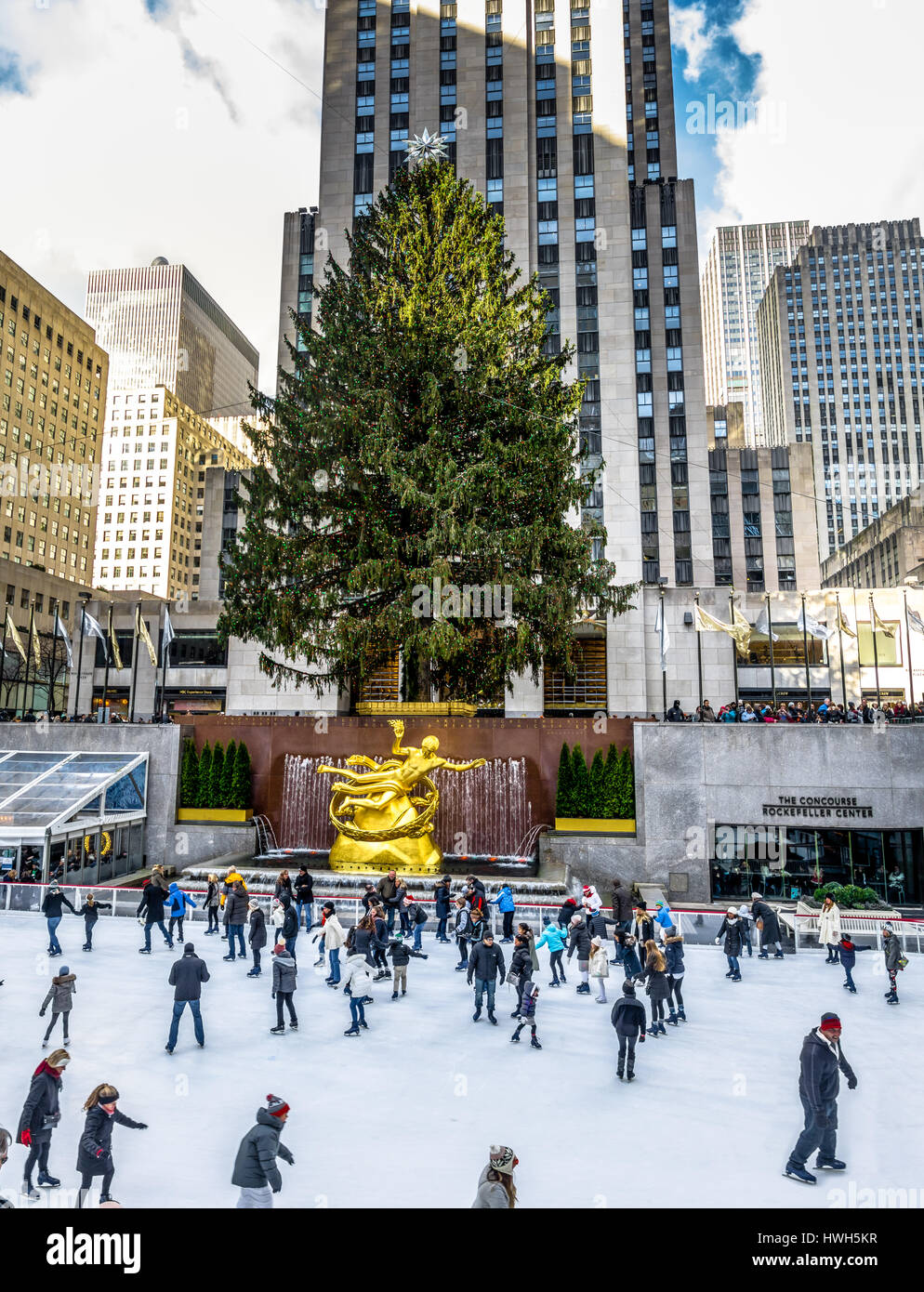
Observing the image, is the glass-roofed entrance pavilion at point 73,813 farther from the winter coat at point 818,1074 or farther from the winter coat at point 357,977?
the winter coat at point 818,1074

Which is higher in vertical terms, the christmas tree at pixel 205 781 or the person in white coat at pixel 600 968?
the christmas tree at pixel 205 781

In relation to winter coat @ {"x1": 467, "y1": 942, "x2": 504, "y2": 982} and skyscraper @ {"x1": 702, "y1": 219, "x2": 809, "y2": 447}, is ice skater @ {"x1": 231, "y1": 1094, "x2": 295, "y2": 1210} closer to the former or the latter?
winter coat @ {"x1": 467, "y1": 942, "x2": 504, "y2": 982}

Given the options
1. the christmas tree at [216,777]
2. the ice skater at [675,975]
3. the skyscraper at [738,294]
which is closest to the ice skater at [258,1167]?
the ice skater at [675,975]

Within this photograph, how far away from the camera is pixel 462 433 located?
2775cm

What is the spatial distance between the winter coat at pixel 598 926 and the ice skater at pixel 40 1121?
9.53 meters

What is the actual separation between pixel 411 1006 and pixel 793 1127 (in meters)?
5.89

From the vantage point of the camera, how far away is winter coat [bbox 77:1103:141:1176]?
22.2ft

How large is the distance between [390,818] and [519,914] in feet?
15.6

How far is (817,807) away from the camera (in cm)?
2342

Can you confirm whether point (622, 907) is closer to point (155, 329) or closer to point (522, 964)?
point (522, 964)

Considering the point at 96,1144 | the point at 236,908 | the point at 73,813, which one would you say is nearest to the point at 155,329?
the point at 73,813

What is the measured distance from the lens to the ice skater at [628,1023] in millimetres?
9859
